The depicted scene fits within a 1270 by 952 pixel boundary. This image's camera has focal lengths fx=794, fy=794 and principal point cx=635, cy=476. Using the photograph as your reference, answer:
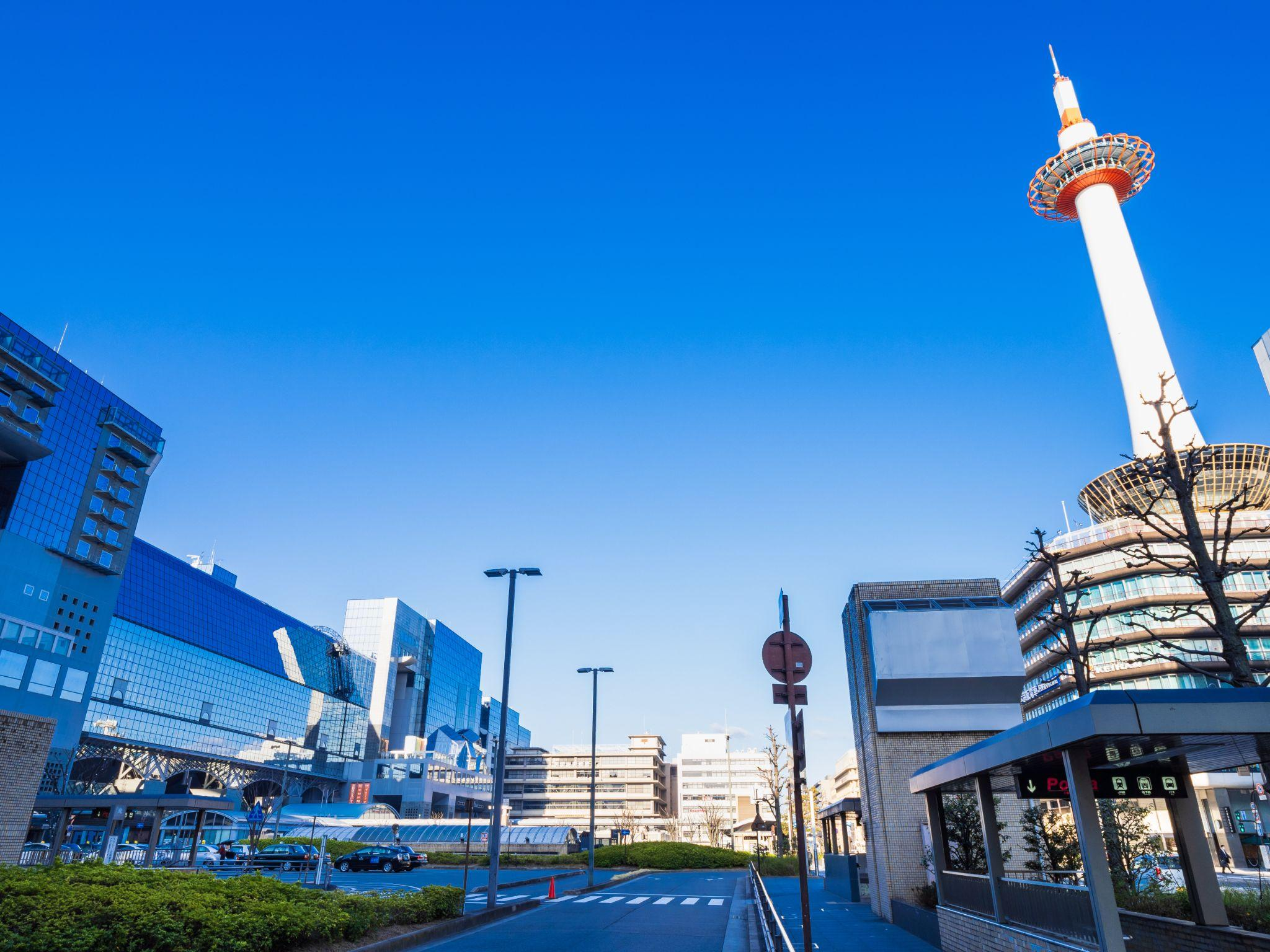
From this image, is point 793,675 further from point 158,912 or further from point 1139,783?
point 158,912

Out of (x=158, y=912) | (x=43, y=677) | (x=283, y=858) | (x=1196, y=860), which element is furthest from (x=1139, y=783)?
(x=43, y=677)

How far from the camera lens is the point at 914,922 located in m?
20.4

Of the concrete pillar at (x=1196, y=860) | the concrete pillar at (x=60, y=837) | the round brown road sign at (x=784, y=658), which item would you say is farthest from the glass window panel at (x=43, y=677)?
the concrete pillar at (x=1196, y=860)

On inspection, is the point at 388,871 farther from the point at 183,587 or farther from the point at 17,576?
the point at 183,587

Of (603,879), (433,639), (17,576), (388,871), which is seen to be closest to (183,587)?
(17,576)

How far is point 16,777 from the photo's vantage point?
687 inches

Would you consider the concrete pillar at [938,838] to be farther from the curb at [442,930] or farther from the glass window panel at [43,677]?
the glass window panel at [43,677]

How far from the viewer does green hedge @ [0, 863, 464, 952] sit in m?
10.7

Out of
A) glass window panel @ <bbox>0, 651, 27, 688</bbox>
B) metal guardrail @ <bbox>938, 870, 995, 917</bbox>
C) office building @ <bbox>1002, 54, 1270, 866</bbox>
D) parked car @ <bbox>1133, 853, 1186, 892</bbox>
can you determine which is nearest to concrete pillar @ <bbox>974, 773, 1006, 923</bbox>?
metal guardrail @ <bbox>938, 870, 995, 917</bbox>

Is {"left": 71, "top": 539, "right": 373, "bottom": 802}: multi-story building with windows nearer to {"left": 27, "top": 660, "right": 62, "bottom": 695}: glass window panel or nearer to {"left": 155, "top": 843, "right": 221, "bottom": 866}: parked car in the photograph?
{"left": 27, "top": 660, "right": 62, "bottom": 695}: glass window panel

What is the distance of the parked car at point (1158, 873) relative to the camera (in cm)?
1660

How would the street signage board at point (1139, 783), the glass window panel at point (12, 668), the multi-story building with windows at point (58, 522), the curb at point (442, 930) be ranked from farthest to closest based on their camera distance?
the multi-story building with windows at point (58, 522)
the glass window panel at point (12, 668)
the curb at point (442, 930)
the street signage board at point (1139, 783)

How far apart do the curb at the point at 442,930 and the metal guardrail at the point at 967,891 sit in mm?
11001

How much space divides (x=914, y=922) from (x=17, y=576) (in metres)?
84.1
